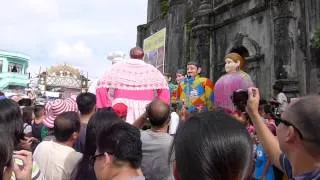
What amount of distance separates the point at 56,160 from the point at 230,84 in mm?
2681

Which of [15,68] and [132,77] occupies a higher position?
[15,68]

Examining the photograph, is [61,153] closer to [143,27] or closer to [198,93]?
[198,93]

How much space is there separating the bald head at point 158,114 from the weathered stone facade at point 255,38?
7420 mm

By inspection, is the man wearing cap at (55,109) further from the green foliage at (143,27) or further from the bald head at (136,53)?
the green foliage at (143,27)

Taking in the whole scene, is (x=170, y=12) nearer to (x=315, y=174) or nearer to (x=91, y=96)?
(x=91, y=96)

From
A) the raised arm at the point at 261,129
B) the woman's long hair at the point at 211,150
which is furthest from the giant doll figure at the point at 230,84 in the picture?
the woman's long hair at the point at 211,150

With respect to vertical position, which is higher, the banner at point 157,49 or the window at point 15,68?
the window at point 15,68

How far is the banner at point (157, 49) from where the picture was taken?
65.8 ft

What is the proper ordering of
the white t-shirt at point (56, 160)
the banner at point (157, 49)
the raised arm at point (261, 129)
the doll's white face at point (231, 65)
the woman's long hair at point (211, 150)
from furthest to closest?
the banner at point (157, 49)
the doll's white face at point (231, 65)
the white t-shirt at point (56, 160)
the raised arm at point (261, 129)
the woman's long hair at point (211, 150)

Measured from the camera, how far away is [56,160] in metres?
3.67

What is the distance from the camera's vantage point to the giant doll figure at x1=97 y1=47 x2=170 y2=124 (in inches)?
214

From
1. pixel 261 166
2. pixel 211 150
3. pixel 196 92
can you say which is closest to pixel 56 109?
pixel 261 166

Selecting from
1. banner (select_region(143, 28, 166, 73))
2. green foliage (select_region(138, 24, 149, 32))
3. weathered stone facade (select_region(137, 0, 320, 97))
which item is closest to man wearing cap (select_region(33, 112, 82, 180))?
weathered stone facade (select_region(137, 0, 320, 97))

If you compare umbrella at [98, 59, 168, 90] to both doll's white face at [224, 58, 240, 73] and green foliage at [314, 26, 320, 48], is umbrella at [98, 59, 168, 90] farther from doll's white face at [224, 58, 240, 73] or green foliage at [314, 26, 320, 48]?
green foliage at [314, 26, 320, 48]
